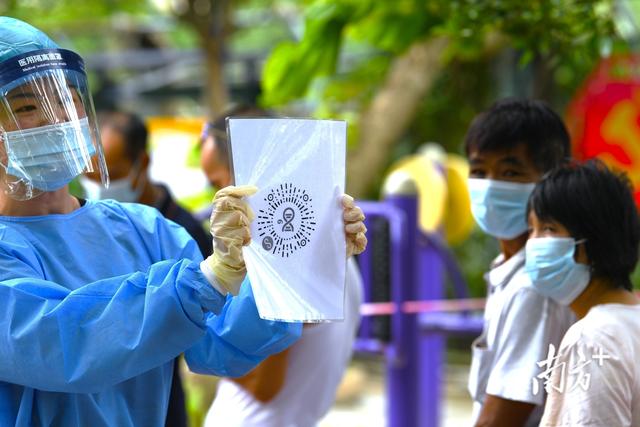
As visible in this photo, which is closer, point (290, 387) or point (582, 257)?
point (582, 257)

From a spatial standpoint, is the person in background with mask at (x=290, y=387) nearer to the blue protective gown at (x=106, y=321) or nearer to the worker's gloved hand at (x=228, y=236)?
the blue protective gown at (x=106, y=321)

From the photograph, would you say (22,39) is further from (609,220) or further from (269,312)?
(609,220)

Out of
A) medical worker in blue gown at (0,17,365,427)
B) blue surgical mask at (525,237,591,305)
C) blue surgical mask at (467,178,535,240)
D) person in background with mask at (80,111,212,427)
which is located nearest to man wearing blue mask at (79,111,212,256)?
person in background with mask at (80,111,212,427)

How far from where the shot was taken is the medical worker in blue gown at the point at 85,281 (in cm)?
203

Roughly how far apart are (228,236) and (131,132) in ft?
7.31

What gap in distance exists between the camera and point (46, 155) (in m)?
2.24

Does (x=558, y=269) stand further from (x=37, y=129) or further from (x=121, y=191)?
(x=121, y=191)

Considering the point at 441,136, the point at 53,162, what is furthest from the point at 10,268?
the point at 441,136

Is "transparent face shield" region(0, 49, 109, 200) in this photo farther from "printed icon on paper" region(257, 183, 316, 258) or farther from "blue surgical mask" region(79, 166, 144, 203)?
"blue surgical mask" region(79, 166, 144, 203)

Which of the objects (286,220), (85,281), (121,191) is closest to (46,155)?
(85,281)

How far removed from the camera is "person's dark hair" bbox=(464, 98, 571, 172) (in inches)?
116

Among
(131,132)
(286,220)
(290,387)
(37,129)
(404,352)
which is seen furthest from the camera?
(404,352)

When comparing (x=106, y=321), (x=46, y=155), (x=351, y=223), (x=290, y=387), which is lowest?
(x=290, y=387)

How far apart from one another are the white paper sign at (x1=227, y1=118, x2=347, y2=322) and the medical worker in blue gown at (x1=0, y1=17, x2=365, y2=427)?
0.05m
